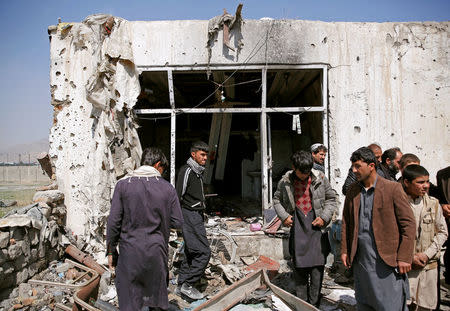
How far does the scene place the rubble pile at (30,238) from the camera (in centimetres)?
314

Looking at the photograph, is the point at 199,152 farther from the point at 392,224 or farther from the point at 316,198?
the point at 392,224

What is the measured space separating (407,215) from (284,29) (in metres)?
3.74

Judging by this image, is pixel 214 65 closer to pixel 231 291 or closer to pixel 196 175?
pixel 196 175

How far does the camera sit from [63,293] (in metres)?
3.47

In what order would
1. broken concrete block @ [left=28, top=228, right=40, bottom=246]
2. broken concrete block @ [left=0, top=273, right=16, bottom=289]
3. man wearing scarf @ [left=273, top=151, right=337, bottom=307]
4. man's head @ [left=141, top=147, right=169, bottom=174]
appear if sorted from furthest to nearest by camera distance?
broken concrete block @ [left=28, top=228, right=40, bottom=246], broken concrete block @ [left=0, top=273, right=16, bottom=289], man wearing scarf @ [left=273, top=151, right=337, bottom=307], man's head @ [left=141, top=147, right=169, bottom=174]

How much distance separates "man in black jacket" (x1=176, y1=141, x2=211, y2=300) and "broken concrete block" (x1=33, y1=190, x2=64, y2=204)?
223 cm

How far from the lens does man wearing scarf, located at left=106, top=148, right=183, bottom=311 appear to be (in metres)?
2.33

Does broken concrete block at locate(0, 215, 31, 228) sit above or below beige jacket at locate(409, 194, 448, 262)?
below

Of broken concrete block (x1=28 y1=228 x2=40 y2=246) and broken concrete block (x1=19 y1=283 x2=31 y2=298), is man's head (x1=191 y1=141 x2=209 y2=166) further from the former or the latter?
broken concrete block (x1=19 y1=283 x2=31 y2=298)

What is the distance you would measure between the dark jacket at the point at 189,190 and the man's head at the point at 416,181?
6.98 feet

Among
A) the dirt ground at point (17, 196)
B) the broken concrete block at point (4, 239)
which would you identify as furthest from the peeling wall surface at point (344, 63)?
the dirt ground at point (17, 196)

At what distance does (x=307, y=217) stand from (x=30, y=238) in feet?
10.9

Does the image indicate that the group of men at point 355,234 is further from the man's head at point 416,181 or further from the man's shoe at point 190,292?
the man's shoe at point 190,292

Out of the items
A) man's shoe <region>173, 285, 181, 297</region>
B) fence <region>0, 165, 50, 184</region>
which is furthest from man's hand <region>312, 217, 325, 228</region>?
fence <region>0, 165, 50, 184</region>
